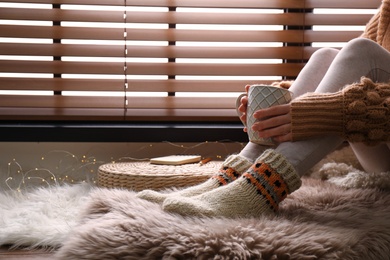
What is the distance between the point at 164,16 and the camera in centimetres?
220

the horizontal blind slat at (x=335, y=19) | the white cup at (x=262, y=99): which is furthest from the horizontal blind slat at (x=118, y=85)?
the white cup at (x=262, y=99)

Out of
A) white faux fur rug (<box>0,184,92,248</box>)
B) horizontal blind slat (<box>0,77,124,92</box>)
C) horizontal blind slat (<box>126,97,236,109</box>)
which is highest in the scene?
horizontal blind slat (<box>0,77,124,92</box>)

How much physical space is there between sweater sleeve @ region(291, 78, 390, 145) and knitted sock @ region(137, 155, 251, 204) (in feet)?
0.54

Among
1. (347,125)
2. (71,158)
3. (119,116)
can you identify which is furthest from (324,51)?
(71,158)

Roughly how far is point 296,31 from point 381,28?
1.89ft

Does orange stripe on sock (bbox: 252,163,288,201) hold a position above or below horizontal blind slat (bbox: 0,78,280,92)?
below

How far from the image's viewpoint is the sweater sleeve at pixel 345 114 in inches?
51.8

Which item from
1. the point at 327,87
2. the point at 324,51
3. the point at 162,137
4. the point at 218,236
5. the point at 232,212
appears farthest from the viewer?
the point at 162,137

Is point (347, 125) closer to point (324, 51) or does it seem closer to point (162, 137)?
point (324, 51)

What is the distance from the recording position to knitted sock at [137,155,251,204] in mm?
1372

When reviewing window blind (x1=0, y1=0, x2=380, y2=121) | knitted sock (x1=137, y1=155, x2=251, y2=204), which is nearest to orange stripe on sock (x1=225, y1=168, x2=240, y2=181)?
knitted sock (x1=137, y1=155, x2=251, y2=204)

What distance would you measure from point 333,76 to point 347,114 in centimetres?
12

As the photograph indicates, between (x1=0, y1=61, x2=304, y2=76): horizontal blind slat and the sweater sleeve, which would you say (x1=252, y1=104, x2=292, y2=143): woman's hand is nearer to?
the sweater sleeve

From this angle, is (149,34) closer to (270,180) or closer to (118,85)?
(118,85)
